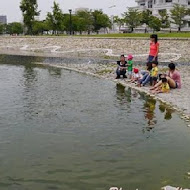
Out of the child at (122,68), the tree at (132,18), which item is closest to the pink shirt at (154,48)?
the child at (122,68)

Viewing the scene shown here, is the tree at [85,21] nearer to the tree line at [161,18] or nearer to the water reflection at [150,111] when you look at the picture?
the tree line at [161,18]

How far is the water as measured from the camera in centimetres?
702

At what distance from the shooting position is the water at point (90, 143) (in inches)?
277

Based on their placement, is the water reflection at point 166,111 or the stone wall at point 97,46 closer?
the water reflection at point 166,111

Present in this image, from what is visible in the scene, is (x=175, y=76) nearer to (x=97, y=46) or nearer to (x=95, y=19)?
(x=97, y=46)

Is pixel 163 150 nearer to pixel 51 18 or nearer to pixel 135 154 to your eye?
pixel 135 154

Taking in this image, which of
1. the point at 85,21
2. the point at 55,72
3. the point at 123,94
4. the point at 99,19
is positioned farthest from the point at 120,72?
the point at 85,21

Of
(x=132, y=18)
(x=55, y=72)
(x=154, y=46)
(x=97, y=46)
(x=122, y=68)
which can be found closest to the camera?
(x=154, y=46)

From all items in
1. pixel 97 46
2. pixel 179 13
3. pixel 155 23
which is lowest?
pixel 97 46

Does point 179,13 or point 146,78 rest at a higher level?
point 179,13

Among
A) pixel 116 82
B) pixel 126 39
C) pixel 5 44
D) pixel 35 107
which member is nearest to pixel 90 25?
pixel 5 44

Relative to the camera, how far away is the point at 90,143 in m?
9.11

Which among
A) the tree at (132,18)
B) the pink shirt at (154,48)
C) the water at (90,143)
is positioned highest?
the tree at (132,18)

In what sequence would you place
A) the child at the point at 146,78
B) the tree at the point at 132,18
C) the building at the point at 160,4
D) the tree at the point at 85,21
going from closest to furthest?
the child at the point at 146,78 < the tree at the point at 132,18 < the tree at the point at 85,21 < the building at the point at 160,4
